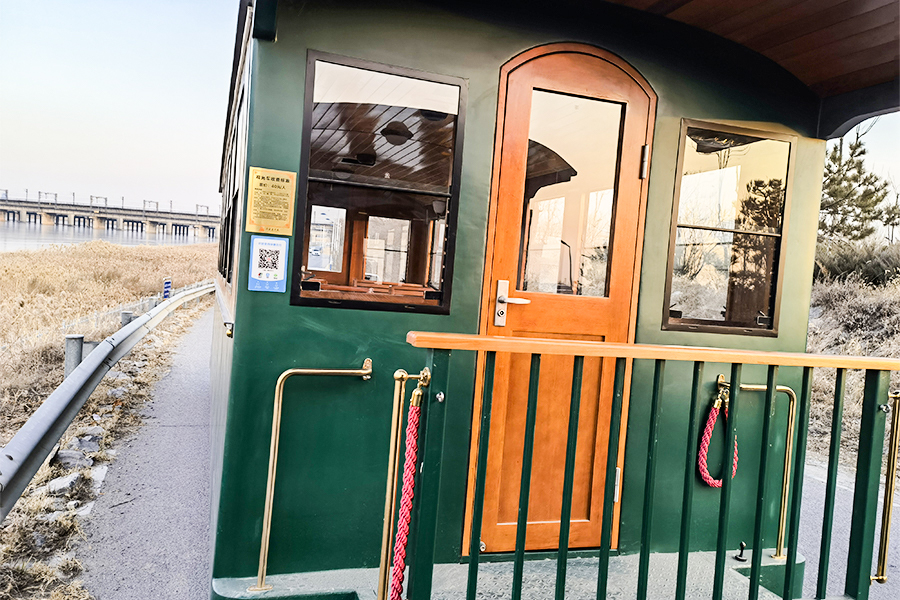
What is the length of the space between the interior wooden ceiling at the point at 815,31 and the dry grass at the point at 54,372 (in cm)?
391

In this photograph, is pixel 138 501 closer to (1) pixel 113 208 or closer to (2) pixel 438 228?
(2) pixel 438 228

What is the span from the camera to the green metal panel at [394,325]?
109 inches

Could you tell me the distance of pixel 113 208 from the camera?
128 feet

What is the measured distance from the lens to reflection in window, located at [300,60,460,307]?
2.84m

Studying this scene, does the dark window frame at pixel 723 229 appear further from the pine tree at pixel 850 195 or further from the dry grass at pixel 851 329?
the pine tree at pixel 850 195

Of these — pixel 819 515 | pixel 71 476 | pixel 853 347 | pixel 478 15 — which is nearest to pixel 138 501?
pixel 71 476

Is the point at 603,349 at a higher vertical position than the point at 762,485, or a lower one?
higher

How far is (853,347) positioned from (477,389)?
9802mm

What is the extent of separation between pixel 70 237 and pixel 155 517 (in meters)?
31.1

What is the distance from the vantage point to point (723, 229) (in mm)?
3426

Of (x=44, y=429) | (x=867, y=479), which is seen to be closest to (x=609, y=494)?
(x=867, y=479)

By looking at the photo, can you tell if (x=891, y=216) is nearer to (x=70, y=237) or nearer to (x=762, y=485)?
(x=762, y=485)

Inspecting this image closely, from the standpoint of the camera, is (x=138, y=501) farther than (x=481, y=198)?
Yes

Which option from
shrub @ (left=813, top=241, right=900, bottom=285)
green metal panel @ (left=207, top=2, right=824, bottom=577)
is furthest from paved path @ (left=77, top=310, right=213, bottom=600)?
shrub @ (left=813, top=241, right=900, bottom=285)
